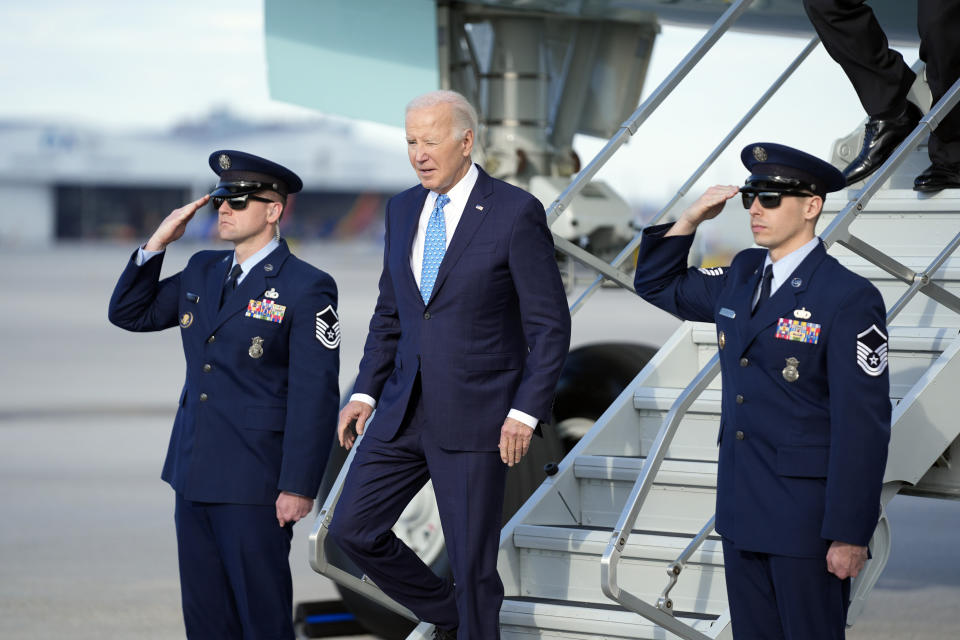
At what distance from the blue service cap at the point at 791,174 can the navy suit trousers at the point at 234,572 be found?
4.82ft

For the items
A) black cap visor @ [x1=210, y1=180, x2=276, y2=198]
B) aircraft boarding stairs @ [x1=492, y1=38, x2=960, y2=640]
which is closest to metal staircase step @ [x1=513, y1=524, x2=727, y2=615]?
aircraft boarding stairs @ [x1=492, y1=38, x2=960, y2=640]

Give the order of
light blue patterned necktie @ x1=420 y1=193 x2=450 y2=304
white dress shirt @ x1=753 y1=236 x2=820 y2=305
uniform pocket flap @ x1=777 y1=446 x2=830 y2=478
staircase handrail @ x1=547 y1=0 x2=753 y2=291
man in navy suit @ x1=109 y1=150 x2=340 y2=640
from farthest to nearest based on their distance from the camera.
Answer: staircase handrail @ x1=547 y1=0 x2=753 y2=291
man in navy suit @ x1=109 y1=150 x2=340 y2=640
light blue patterned necktie @ x1=420 y1=193 x2=450 y2=304
white dress shirt @ x1=753 y1=236 x2=820 y2=305
uniform pocket flap @ x1=777 y1=446 x2=830 y2=478

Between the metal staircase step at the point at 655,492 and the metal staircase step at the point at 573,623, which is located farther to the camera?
the metal staircase step at the point at 655,492

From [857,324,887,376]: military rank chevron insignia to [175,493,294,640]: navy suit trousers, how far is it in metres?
1.54

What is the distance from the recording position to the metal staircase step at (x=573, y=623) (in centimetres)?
351

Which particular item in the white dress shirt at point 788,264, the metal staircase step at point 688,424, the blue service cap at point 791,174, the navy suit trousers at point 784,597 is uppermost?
the blue service cap at point 791,174

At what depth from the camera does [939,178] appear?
13.5 feet

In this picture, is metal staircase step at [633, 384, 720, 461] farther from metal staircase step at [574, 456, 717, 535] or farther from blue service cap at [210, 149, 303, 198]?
blue service cap at [210, 149, 303, 198]

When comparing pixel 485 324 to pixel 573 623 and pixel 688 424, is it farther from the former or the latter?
pixel 688 424

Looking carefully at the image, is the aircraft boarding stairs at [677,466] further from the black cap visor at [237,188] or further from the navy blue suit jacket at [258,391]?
the black cap visor at [237,188]

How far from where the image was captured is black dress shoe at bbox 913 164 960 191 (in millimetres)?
4074

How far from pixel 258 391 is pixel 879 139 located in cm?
217

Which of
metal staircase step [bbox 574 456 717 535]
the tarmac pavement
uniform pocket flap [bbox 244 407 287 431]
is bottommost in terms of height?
the tarmac pavement

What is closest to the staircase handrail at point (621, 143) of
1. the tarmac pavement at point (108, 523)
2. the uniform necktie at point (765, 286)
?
the uniform necktie at point (765, 286)
